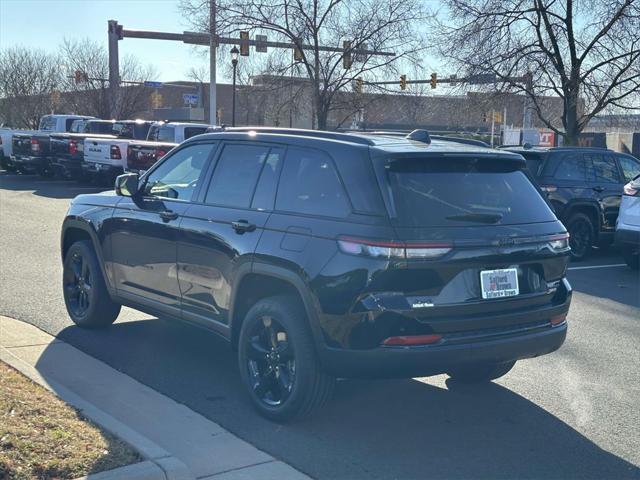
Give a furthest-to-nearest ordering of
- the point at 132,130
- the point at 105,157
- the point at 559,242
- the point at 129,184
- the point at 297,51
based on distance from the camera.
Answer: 1. the point at 132,130
2. the point at 297,51
3. the point at 105,157
4. the point at 129,184
5. the point at 559,242

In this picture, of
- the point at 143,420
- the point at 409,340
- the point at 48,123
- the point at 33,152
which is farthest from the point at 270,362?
the point at 48,123

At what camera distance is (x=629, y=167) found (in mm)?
13203

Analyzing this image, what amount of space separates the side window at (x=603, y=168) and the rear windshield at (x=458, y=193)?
7.79 m

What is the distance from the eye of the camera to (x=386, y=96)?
1176 inches

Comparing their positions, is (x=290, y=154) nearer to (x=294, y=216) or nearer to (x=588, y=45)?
(x=294, y=216)

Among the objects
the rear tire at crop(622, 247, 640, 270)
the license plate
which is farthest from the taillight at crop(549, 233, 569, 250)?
the rear tire at crop(622, 247, 640, 270)

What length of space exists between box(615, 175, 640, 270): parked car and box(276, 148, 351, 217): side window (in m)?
6.91

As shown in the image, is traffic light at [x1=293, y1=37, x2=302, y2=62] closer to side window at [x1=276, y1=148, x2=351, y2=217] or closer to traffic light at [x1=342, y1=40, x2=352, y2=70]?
traffic light at [x1=342, y1=40, x2=352, y2=70]

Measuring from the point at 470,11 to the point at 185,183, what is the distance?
52.7 ft

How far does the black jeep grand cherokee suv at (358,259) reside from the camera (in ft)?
15.4

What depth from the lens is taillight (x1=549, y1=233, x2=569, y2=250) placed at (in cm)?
529

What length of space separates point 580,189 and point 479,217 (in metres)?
8.22

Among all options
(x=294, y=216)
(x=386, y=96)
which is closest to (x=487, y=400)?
(x=294, y=216)

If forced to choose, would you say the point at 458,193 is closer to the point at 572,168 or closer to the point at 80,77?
the point at 572,168
